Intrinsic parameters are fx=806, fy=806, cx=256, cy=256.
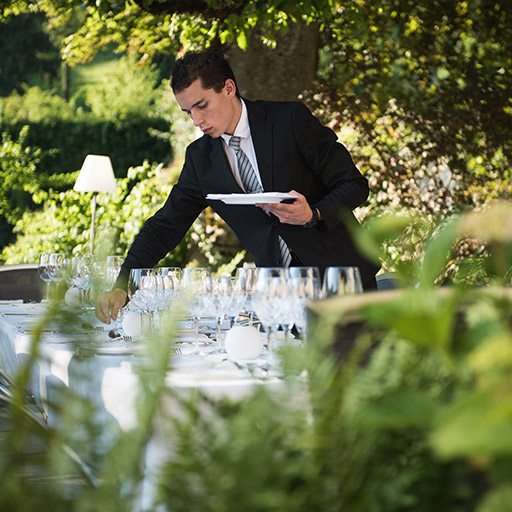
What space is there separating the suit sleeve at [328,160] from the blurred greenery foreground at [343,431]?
7.66ft

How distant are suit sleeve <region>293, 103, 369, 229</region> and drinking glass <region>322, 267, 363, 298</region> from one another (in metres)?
1.28

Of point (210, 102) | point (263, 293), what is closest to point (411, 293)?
point (263, 293)

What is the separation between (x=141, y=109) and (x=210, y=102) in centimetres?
1134

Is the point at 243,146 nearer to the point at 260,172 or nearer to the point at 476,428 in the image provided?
the point at 260,172

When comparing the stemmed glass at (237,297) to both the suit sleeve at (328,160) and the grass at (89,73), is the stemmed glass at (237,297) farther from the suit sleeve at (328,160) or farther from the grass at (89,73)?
the grass at (89,73)

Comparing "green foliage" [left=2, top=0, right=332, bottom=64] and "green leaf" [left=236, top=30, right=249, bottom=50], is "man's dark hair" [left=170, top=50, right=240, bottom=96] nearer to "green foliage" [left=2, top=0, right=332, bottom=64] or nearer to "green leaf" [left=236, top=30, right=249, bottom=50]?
"green foliage" [left=2, top=0, right=332, bottom=64]

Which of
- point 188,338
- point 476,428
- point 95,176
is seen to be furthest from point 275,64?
point 476,428

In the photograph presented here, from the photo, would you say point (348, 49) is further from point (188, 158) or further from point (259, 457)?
point (259, 457)

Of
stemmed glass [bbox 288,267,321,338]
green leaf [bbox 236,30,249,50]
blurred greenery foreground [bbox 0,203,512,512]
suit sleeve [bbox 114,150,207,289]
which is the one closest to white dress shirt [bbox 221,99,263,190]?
suit sleeve [bbox 114,150,207,289]

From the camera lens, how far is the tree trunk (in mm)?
6207

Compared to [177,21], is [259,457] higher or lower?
lower

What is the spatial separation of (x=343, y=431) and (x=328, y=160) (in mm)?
2564

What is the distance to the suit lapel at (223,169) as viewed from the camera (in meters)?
3.18

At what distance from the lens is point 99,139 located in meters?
13.2
